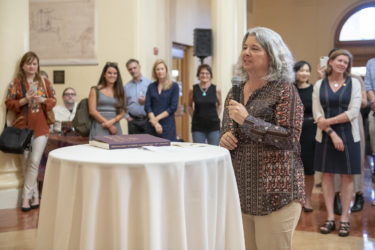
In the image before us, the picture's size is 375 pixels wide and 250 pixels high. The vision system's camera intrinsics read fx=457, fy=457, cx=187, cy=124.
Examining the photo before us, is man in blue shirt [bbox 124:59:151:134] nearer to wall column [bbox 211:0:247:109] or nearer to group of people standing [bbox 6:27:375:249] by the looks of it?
group of people standing [bbox 6:27:375:249]

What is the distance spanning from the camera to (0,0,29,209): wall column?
4949mm

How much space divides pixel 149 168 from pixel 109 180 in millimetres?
169

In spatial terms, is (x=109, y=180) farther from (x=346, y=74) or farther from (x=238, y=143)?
(x=346, y=74)

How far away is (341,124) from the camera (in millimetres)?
4227

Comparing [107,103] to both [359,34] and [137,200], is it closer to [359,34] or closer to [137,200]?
[137,200]

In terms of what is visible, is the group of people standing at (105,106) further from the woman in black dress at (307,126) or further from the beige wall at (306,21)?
the beige wall at (306,21)

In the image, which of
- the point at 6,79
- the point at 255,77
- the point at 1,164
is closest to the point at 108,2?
the point at 6,79

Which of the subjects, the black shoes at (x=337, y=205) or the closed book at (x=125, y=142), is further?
the black shoes at (x=337, y=205)

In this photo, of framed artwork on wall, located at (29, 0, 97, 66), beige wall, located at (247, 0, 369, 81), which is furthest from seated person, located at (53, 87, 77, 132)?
beige wall, located at (247, 0, 369, 81)

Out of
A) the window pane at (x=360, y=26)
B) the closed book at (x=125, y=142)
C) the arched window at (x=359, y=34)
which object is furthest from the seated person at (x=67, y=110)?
the window pane at (x=360, y=26)

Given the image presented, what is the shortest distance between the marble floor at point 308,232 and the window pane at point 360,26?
867cm

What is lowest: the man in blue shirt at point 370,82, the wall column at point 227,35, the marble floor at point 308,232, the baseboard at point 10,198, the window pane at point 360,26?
the marble floor at point 308,232

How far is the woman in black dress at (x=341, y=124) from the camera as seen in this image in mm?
4160

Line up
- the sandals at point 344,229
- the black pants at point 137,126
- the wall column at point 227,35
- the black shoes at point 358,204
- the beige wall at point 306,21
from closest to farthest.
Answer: the sandals at point 344,229 < the black shoes at point 358,204 < the black pants at point 137,126 < the wall column at point 227,35 < the beige wall at point 306,21
